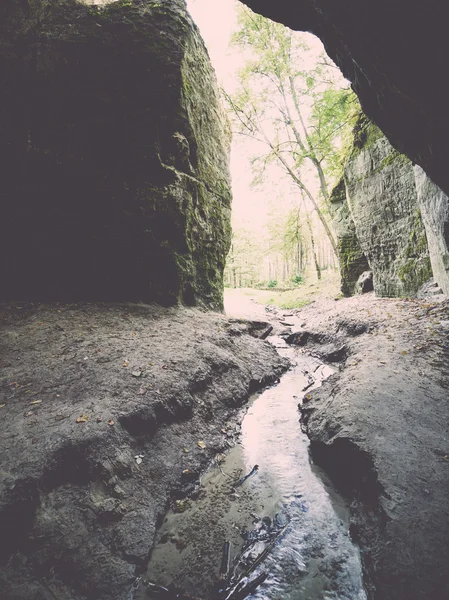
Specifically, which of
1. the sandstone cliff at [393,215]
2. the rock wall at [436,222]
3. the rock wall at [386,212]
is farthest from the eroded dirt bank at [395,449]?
the rock wall at [386,212]

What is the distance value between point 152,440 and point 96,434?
0.83 m

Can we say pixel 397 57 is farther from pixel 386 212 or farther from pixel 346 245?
pixel 346 245

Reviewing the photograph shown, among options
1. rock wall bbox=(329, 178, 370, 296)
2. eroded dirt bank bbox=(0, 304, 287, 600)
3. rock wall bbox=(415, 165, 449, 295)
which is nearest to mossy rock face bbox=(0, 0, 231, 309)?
eroded dirt bank bbox=(0, 304, 287, 600)

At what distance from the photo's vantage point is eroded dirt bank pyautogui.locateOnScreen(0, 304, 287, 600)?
2348 mm

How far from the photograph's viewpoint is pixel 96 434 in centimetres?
329

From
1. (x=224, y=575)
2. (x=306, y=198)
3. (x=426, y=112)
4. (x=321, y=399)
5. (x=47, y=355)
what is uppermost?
(x=306, y=198)

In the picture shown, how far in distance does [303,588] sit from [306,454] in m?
1.88

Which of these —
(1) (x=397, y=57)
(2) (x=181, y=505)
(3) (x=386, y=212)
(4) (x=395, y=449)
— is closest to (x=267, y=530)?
(2) (x=181, y=505)

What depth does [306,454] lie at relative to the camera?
4.14 metres

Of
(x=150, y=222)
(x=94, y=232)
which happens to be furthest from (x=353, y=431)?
(x=94, y=232)

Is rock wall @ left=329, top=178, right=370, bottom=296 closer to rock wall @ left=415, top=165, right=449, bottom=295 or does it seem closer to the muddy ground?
rock wall @ left=415, top=165, right=449, bottom=295

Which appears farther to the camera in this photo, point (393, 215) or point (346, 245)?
point (346, 245)

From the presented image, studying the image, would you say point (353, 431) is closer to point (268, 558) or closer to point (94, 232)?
point (268, 558)

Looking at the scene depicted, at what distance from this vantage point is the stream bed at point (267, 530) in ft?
7.86
